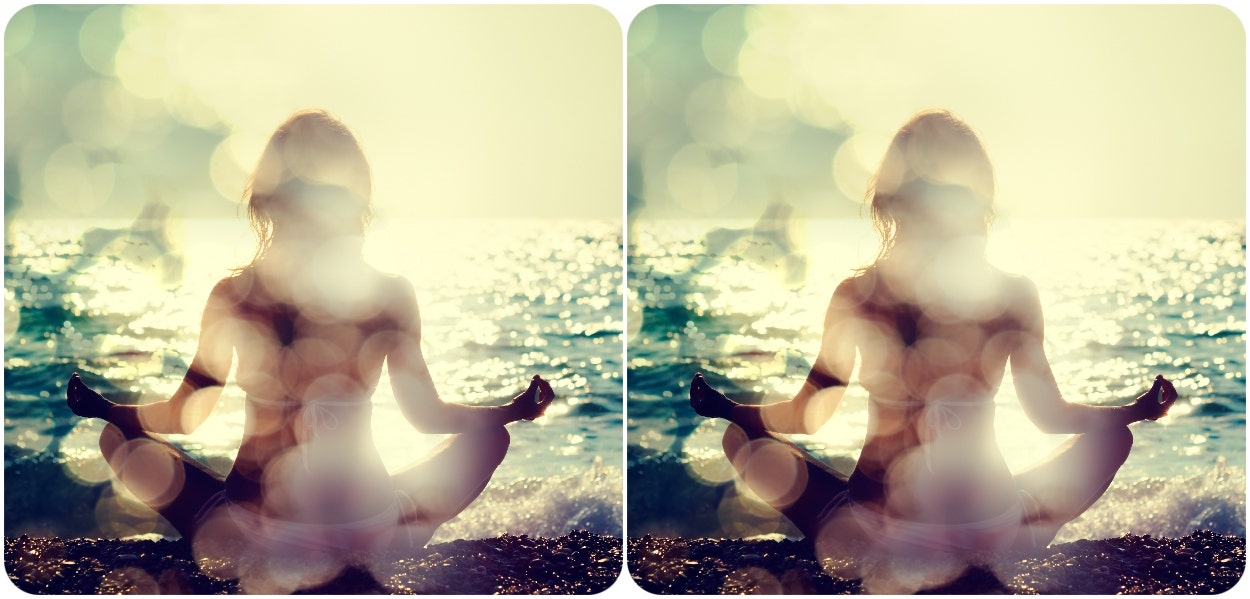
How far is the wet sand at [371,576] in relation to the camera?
303cm

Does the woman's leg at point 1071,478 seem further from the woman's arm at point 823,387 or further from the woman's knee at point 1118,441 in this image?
the woman's arm at point 823,387

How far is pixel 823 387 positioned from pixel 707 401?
413 millimetres

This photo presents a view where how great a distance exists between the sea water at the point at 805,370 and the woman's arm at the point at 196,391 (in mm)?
1502

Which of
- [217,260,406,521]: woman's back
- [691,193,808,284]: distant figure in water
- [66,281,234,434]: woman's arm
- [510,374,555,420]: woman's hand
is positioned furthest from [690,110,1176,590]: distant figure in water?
[66,281,234,434]: woman's arm

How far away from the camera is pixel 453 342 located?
657cm

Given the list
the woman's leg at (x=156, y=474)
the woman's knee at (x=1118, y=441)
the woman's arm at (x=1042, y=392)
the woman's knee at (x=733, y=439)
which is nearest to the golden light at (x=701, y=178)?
the woman's knee at (x=733, y=439)

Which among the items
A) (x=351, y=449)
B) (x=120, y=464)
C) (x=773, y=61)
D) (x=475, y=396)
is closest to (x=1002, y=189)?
(x=773, y=61)

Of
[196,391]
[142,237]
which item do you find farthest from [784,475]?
[142,237]

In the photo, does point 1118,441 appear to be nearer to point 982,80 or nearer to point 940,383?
point 940,383

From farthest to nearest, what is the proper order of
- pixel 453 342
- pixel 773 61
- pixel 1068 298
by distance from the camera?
pixel 1068 298 < pixel 453 342 < pixel 773 61

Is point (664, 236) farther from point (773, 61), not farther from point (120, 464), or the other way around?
point (120, 464)

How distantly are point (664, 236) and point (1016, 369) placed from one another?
1463mm

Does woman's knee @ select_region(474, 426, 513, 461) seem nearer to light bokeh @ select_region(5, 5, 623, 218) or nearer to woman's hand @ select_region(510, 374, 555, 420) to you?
woman's hand @ select_region(510, 374, 555, 420)

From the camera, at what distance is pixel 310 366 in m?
2.87
